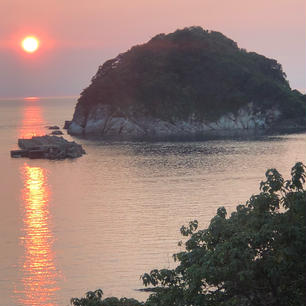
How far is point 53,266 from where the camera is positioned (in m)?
40.3

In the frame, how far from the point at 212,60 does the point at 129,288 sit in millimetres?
139410

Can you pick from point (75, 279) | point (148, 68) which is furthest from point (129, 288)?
point (148, 68)

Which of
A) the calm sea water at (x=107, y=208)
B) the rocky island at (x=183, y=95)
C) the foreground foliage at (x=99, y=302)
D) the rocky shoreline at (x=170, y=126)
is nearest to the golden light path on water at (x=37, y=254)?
the calm sea water at (x=107, y=208)

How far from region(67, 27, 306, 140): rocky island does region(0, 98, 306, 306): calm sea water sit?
133 feet

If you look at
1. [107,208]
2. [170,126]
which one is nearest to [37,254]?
[107,208]

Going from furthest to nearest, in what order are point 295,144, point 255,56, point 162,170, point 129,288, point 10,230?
point 255,56
point 295,144
point 162,170
point 10,230
point 129,288

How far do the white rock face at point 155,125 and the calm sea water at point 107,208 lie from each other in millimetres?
36786

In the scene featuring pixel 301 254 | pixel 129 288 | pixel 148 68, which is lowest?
pixel 129 288

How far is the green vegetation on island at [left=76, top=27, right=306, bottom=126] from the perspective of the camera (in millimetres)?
157125

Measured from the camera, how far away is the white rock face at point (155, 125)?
15012 cm

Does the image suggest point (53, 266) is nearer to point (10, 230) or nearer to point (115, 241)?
point (115, 241)

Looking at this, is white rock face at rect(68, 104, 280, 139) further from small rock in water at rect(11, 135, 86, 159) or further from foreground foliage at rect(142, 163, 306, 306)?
foreground foliage at rect(142, 163, 306, 306)

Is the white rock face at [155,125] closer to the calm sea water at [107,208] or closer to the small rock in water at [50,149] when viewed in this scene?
the small rock in water at [50,149]

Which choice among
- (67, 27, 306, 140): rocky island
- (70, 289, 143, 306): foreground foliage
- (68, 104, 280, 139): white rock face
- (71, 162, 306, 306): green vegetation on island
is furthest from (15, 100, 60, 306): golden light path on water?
(67, 27, 306, 140): rocky island
